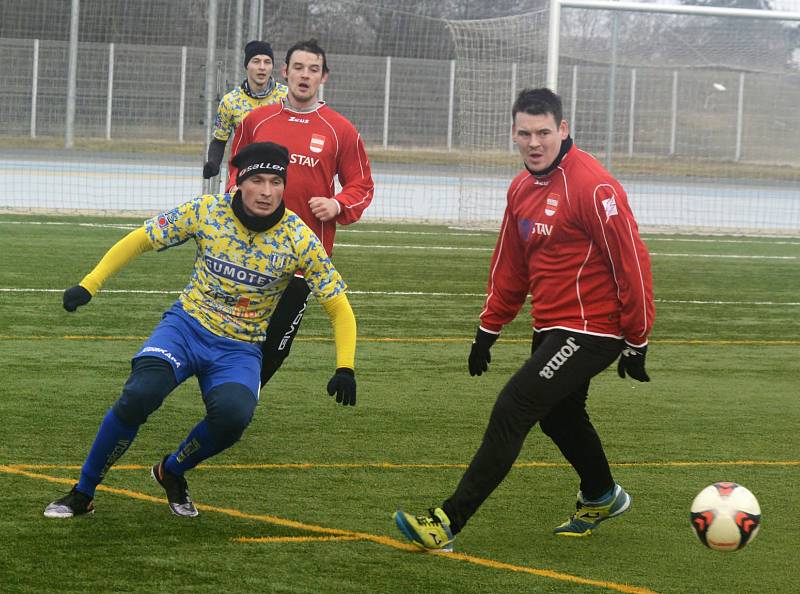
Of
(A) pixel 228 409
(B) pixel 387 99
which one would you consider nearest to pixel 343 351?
(A) pixel 228 409

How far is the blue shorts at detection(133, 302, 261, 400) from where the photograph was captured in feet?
19.2

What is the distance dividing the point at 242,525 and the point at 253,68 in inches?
224

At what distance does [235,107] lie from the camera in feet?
36.5

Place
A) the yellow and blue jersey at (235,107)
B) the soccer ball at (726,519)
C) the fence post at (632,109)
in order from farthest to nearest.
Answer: the fence post at (632,109) → the yellow and blue jersey at (235,107) → the soccer ball at (726,519)

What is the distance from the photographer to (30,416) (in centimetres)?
797

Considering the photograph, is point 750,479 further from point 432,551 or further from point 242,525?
point 242,525

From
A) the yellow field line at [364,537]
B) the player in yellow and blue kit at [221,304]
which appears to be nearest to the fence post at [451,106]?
the yellow field line at [364,537]

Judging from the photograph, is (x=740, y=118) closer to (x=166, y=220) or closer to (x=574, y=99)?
(x=574, y=99)

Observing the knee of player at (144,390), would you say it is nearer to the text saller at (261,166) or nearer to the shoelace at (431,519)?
the text saller at (261,166)

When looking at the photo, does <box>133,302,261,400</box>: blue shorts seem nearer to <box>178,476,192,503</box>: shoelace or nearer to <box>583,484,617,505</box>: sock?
<box>178,476,192,503</box>: shoelace

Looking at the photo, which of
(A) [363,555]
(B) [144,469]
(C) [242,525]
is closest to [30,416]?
(B) [144,469]

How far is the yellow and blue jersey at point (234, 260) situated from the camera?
5949 mm

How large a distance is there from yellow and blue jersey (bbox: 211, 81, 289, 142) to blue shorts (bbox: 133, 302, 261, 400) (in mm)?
5141

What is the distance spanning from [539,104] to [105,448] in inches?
90.2
